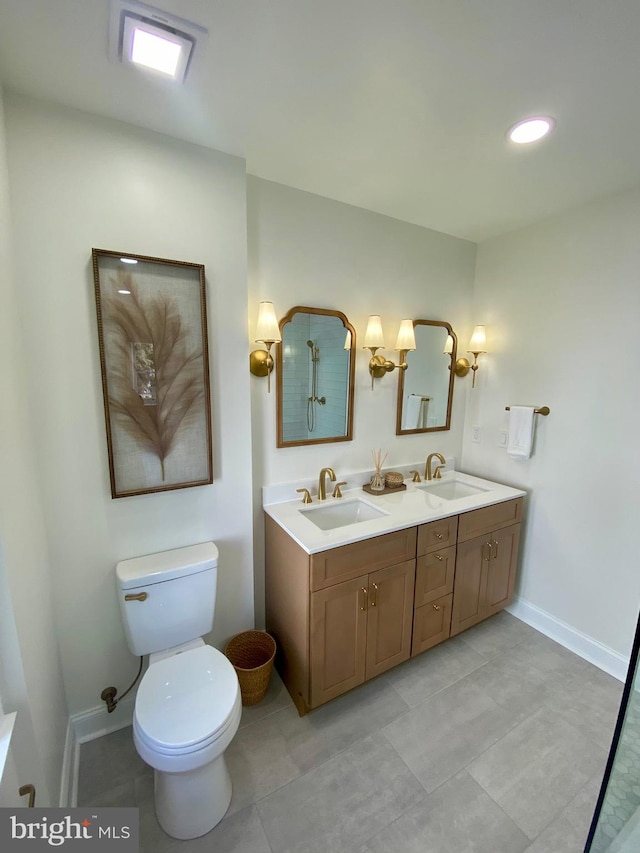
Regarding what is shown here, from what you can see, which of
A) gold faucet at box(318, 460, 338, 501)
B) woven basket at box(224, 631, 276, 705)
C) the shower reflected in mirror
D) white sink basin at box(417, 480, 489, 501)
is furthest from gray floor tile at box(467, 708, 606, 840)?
the shower reflected in mirror

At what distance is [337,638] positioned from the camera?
5.29 feet

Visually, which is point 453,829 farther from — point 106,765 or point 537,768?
point 106,765

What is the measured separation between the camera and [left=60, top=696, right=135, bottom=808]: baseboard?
4.46 ft

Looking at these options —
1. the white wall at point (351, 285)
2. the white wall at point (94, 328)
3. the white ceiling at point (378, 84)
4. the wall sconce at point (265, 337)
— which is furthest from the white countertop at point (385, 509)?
the white ceiling at point (378, 84)

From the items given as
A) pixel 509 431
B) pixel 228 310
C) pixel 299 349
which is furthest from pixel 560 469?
pixel 228 310

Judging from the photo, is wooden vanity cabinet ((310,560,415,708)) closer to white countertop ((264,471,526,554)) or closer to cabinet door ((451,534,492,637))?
white countertop ((264,471,526,554))

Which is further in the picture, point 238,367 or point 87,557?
point 238,367

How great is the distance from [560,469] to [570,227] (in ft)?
4.55

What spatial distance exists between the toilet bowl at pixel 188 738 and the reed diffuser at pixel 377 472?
1213 millimetres

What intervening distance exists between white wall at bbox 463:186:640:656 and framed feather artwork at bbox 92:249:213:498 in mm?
1954

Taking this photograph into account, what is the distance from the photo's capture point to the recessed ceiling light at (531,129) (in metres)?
1.32

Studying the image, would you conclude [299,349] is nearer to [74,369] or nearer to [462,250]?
[74,369]

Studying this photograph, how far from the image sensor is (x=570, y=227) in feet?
6.56

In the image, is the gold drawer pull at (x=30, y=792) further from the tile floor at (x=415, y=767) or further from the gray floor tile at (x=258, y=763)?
the gray floor tile at (x=258, y=763)
